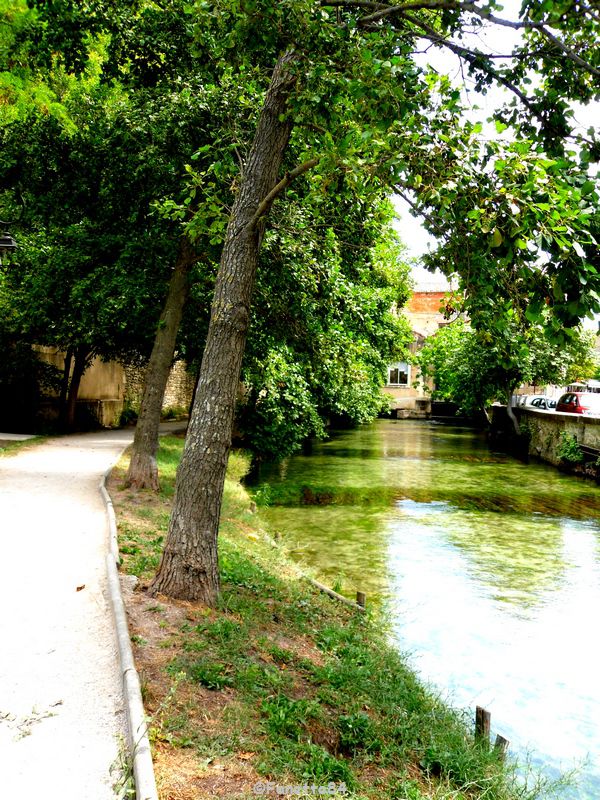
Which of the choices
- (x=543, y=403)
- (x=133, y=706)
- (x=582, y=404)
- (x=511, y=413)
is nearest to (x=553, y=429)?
(x=582, y=404)

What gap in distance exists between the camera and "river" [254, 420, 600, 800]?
280 inches

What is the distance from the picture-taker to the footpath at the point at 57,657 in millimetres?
3646

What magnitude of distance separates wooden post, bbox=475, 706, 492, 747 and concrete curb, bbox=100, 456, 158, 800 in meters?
2.93

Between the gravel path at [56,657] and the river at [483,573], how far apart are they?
394cm

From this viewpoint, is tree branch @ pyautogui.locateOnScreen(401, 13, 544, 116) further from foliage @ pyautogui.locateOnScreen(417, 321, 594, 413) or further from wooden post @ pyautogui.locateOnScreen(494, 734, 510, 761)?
foliage @ pyautogui.locateOnScreen(417, 321, 594, 413)

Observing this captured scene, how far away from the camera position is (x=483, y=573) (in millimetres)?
11773

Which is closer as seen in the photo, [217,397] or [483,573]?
[217,397]

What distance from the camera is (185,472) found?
6590 millimetres

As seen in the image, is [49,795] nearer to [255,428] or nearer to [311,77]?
[311,77]

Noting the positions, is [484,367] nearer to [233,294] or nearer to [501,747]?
[233,294]

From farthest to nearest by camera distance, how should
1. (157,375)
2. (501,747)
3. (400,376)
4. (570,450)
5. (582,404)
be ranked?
(400,376), (582,404), (570,450), (157,375), (501,747)

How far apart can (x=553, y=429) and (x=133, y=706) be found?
2670 centimetres

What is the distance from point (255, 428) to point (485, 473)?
33.3ft

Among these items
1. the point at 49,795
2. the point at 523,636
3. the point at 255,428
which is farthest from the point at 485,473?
the point at 49,795
